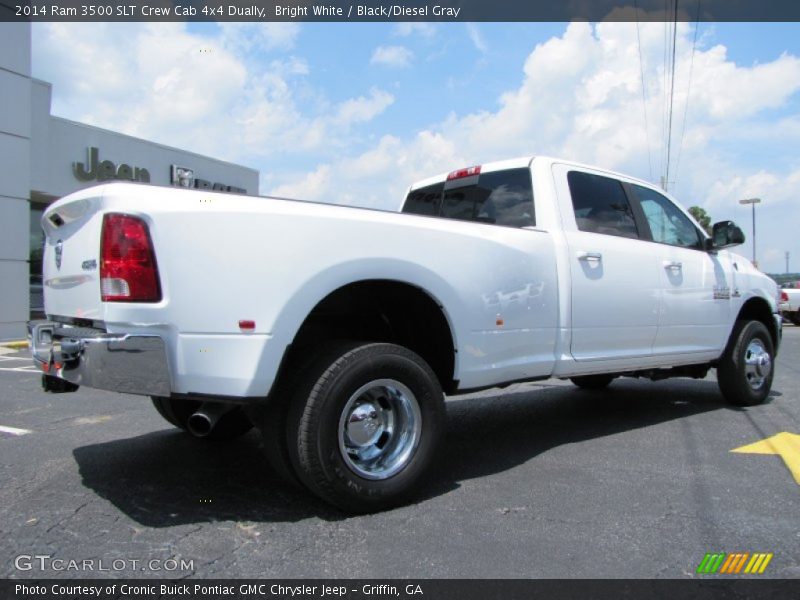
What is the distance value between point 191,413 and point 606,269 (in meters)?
3.09

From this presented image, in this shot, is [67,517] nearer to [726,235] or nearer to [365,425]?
[365,425]

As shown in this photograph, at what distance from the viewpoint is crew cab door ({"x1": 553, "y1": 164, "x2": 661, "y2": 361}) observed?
14.6 ft

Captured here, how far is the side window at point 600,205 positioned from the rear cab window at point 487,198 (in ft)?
1.19

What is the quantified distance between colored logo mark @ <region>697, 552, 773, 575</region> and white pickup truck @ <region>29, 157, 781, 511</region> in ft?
4.56

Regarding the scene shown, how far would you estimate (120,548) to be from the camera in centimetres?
283

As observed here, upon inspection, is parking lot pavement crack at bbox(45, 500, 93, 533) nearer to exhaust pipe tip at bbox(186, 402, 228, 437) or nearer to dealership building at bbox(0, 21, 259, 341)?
exhaust pipe tip at bbox(186, 402, 228, 437)

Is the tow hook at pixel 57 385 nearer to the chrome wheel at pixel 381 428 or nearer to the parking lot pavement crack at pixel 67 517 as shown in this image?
the parking lot pavement crack at pixel 67 517

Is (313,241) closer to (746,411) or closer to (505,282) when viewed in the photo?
(505,282)

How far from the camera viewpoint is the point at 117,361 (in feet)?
9.25

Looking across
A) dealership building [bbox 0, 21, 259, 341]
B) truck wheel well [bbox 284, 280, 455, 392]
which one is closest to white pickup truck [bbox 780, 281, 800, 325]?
dealership building [bbox 0, 21, 259, 341]

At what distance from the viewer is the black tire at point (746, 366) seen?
6.03 m

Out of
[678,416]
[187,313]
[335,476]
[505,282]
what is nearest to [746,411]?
[678,416]

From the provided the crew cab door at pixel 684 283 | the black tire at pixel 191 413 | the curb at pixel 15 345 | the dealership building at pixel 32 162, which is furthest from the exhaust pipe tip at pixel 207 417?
the curb at pixel 15 345
